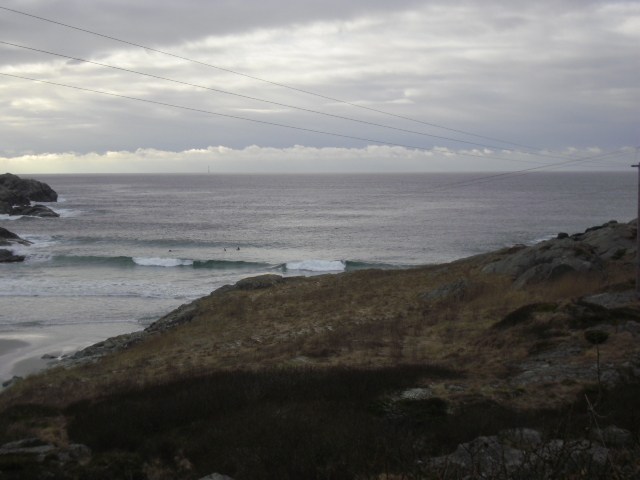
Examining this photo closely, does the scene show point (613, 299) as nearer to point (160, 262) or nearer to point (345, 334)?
point (345, 334)

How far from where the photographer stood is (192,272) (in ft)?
152

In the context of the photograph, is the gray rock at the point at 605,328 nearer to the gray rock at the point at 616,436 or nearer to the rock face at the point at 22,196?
the gray rock at the point at 616,436

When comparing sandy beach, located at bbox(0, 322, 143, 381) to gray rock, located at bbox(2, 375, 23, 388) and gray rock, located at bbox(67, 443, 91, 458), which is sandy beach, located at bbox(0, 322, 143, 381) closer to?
gray rock, located at bbox(2, 375, 23, 388)

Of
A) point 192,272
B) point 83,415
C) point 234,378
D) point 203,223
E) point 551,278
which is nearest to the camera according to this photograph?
point 83,415

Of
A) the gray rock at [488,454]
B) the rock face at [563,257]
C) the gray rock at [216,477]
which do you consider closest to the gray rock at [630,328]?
the gray rock at [488,454]

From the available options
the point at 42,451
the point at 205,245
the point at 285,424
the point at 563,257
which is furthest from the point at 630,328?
the point at 205,245

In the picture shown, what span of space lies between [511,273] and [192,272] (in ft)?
104

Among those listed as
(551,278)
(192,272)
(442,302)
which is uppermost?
(551,278)

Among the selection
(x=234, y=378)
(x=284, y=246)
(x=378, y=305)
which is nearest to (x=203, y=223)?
(x=284, y=246)

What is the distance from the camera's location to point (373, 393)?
10.0 m

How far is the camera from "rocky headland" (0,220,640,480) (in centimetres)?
664

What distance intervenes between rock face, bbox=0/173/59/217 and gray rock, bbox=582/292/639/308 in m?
96.0

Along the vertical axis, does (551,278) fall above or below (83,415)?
above

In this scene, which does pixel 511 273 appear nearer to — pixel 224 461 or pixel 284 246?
pixel 224 461
